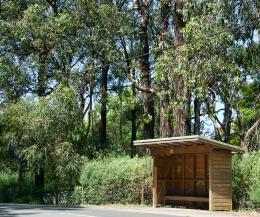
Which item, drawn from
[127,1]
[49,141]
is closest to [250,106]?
[127,1]

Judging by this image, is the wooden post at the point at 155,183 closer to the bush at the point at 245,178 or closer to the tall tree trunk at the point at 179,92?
the tall tree trunk at the point at 179,92

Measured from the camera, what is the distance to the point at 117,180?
25.0 m

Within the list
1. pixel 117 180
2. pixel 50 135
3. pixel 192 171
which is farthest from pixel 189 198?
pixel 50 135

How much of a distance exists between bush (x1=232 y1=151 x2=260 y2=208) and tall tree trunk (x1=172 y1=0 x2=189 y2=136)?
4436 mm

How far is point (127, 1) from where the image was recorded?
3688 cm

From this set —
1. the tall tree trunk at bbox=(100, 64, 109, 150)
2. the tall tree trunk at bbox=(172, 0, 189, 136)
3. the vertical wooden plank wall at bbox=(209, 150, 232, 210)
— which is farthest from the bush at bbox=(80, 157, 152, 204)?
the tall tree trunk at bbox=(100, 64, 109, 150)

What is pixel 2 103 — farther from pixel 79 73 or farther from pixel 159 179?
pixel 159 179

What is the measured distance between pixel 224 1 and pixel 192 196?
8370 millimetres

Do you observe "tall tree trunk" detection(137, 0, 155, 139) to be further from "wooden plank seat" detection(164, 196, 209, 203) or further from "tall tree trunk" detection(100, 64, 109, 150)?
"wooden plank seat" detection(164, 196, 209, 203)

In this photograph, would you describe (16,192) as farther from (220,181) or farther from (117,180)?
(220,181)

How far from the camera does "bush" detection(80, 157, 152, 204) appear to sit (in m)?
24.5

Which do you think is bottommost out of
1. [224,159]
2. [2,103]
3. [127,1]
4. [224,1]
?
[224,159]

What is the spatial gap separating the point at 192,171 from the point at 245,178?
2.76m

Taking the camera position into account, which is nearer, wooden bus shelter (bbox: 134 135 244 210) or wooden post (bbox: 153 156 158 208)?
wooden bus shelter (bbox: 134 135 244 210)
